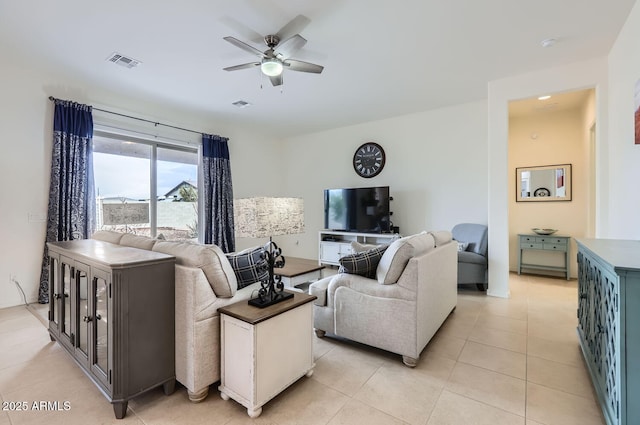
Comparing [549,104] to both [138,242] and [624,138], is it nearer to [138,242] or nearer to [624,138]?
[624,138]

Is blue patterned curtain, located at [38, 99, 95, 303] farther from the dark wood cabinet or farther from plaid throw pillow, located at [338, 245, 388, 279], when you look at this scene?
plaid throw pillow, located at [338, 245, 388, 279]

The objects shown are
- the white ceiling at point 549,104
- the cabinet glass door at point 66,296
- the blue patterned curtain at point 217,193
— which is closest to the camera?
the cabinet glass door at point 66,296

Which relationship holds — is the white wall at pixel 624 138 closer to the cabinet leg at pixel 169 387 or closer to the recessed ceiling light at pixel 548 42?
the recessed ceiling light at pixel 548 42

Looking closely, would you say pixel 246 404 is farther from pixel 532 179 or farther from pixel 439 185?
Answer: pixel 532 179

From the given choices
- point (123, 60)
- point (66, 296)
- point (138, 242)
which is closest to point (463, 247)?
point (138, 242)

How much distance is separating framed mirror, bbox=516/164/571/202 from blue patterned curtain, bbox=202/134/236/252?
522 centimetres

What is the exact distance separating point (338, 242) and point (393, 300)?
3.25 metres

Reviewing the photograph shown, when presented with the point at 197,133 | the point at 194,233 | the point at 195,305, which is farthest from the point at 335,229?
the point at 195,305

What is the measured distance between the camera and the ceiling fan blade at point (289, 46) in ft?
7.81

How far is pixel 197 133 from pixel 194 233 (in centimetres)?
178

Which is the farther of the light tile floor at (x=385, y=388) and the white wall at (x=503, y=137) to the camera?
the white wall at (x=503, y=137)

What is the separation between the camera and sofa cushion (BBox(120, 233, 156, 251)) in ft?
6.99

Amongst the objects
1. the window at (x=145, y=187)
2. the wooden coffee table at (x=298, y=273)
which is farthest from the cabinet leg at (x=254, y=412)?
the window at (x=145, y=187)

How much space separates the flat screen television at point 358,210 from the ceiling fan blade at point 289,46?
2.89 meters
